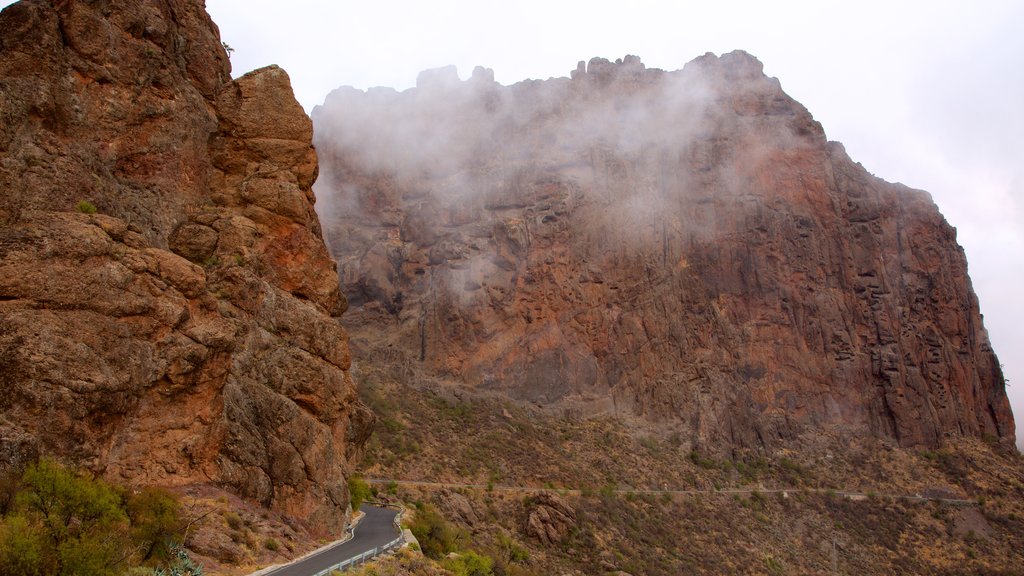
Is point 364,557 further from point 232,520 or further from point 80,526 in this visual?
point 80,526

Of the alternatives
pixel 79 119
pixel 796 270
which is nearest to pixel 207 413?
Result: pixel 79 119

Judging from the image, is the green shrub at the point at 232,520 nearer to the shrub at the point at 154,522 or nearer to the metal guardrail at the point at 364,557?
the shrub at the point at 154,522

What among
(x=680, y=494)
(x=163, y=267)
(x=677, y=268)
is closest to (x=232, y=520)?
(x=163, y=267)

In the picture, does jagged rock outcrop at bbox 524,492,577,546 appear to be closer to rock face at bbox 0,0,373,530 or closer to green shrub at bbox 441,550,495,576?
green shrub at bbox 441,550,495,576

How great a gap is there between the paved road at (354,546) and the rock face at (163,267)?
0.98 metres

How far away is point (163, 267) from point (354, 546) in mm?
9149

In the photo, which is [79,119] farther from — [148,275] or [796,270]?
[796,270]

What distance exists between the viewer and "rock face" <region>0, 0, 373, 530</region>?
14742 millimetres

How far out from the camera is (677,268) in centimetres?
7812

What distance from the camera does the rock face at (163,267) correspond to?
14742mm

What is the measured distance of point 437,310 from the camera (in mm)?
75500

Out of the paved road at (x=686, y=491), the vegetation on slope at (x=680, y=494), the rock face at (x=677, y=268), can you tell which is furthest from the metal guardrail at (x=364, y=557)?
the rock face at (x=677, y=268)

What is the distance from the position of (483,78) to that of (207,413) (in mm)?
87098

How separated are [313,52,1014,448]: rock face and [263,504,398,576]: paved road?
4037cm
